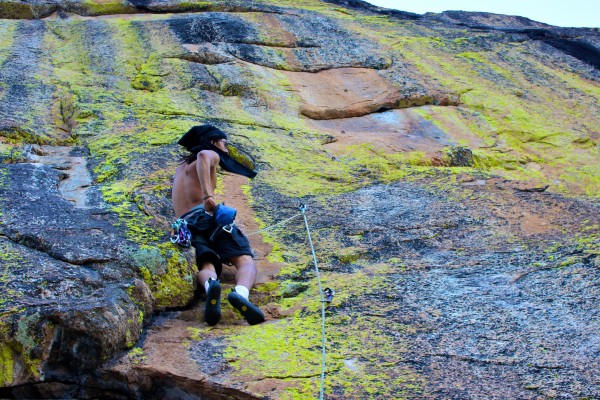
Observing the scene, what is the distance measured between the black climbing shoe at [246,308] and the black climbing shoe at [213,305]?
0.35ft

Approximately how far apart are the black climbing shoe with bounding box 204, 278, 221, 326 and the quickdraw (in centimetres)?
77

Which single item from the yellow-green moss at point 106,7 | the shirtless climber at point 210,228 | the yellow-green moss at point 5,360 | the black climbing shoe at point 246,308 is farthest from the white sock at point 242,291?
the yellow-green moss at point 106,7

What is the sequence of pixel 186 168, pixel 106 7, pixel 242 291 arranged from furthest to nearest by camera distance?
pixel 106 7
pixel 186 168
pixel 242 291

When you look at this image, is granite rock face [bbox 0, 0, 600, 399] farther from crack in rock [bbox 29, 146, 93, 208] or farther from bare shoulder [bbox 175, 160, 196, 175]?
bare shoulder [bbox 175, 160, 196, 175]

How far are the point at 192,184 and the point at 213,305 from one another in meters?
1.85

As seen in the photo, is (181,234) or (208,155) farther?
(208,155)

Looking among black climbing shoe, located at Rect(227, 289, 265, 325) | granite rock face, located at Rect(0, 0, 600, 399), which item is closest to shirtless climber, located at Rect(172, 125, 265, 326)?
black climbing shoe, located at Rect(227, 289, 265, 325)

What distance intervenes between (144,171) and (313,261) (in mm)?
2668

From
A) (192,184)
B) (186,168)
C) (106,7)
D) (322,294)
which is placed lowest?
(322,294)

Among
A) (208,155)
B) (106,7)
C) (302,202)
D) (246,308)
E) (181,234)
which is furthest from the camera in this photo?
(106,7)

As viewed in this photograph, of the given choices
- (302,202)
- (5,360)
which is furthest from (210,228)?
(5,360)

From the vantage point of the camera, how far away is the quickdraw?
701cm

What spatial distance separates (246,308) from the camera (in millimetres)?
6332

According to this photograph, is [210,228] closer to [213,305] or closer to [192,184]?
[192,184]
